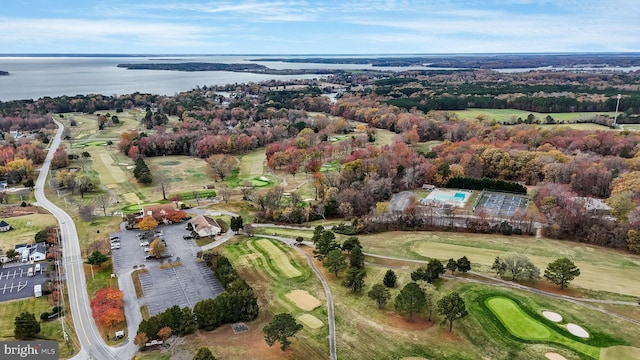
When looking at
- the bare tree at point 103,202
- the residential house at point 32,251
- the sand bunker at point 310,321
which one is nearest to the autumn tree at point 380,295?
the sand bunker at point 310,321

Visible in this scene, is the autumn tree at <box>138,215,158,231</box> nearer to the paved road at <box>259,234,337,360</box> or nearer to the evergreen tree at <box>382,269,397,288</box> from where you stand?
the paved road at <box>259,234,337,360</box>

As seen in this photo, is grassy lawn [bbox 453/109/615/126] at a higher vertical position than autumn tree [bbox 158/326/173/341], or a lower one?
higher

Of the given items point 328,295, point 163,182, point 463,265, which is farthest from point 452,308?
point 163,182

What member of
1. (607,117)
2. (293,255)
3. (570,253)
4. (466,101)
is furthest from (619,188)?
(466,101)

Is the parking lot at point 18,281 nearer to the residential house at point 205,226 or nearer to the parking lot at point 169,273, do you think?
the parking lot at point 169,273

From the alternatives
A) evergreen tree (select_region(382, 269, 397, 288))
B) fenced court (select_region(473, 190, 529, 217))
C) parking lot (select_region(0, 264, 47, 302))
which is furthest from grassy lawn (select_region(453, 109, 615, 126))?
parking lot (select_region(0, 264, 47, 302))

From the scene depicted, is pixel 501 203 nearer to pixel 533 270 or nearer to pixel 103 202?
pixel 533 270

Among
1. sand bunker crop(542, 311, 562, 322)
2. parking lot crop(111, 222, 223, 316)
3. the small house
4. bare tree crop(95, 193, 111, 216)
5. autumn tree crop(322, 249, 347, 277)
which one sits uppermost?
autumn tree crop(322, 249, 347, 277)
